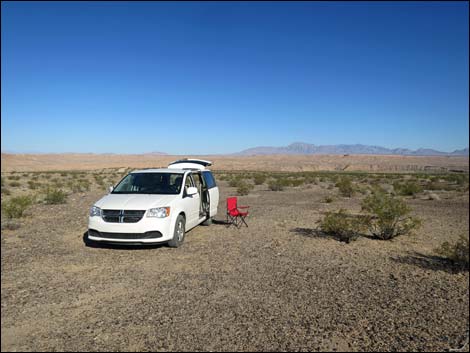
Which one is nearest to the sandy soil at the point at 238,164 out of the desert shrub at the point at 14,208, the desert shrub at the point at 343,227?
the desert shrub at the point at 14,208

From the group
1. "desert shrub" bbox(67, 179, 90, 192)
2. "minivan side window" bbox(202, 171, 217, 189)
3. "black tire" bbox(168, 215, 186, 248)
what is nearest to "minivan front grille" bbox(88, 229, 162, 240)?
"black tire" bbox(168, 215, 186, 248)

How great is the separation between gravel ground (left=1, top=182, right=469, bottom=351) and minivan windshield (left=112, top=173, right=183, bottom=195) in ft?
4.69

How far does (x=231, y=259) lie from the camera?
276 inches

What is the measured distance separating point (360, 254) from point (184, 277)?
12.9 ft

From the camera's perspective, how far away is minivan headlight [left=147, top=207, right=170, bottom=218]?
731cm

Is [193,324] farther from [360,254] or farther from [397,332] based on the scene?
[360,254]

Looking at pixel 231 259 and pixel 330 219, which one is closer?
pixel 231 259

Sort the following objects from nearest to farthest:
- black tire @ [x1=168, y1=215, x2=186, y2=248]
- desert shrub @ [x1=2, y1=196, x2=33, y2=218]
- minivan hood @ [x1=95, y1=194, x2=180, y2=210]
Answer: minivan hood @ [x1=95, y1=194, x2=180, y2=210] < black tire @ [x1=168, y1=215, x2=186, y2=248] < desert shrub @ [x1=2, y1=196, x2=33, y2=218]

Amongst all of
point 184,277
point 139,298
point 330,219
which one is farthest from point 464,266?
point 139,298

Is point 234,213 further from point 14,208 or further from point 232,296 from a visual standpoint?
point 14,208

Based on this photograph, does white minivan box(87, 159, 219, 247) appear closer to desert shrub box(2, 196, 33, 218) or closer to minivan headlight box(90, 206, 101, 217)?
minivan headlight box(90, 206, 101, 217)

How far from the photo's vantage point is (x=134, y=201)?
24.8 feet

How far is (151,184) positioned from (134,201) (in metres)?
1.32

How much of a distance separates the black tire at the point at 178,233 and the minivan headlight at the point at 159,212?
16.1 inches
